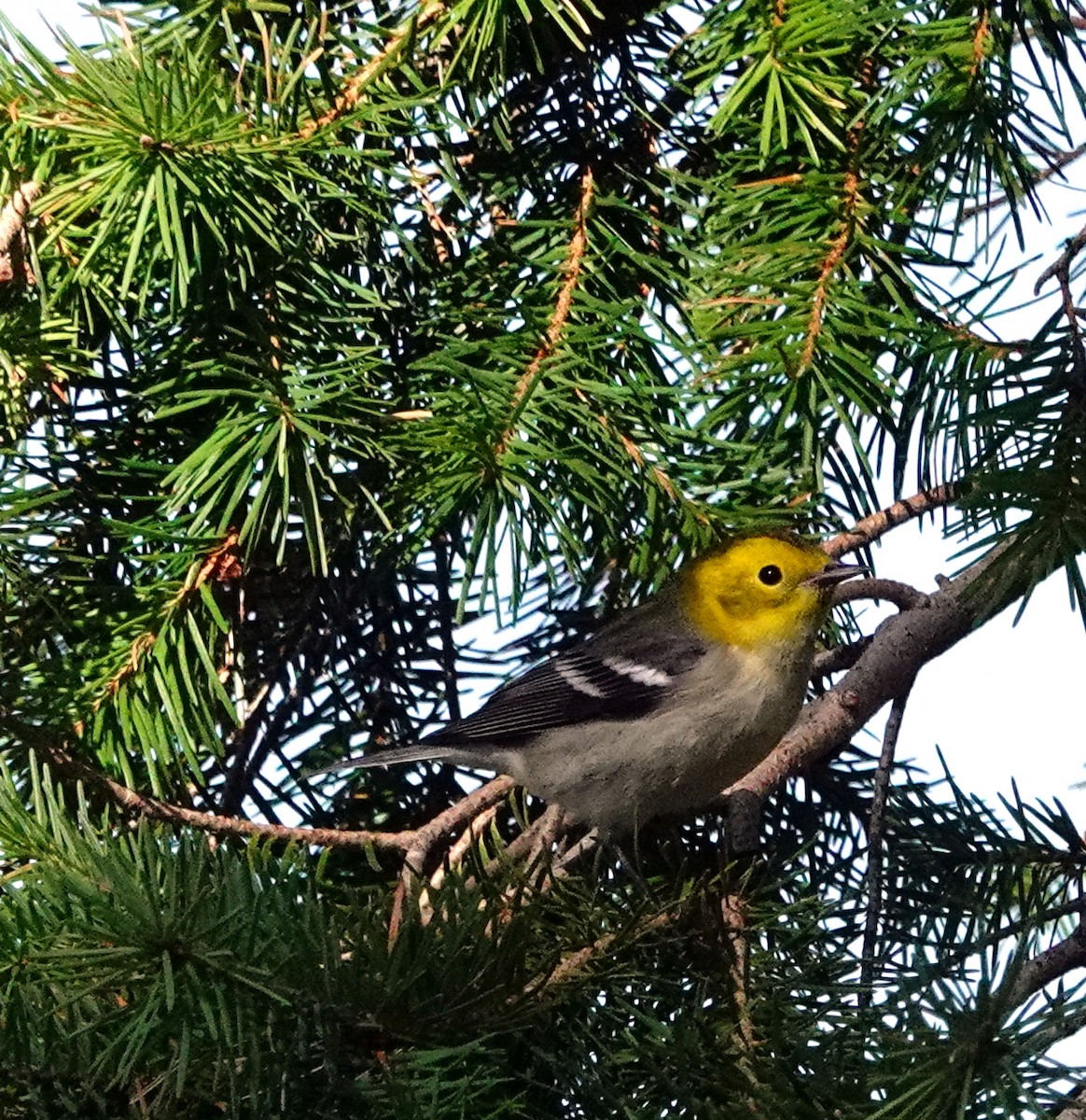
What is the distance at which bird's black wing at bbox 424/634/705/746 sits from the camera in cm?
280

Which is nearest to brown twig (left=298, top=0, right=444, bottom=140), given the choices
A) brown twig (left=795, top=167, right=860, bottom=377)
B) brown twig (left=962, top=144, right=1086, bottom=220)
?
brown twig (left=795, top=167, right=860, bottom=377)

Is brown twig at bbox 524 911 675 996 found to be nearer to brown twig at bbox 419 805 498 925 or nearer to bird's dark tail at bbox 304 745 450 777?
brown twig at bbox 419 805 498 925

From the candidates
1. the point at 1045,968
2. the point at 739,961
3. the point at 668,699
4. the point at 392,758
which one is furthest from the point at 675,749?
the point at 1045,968

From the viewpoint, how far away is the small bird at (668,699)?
266cm

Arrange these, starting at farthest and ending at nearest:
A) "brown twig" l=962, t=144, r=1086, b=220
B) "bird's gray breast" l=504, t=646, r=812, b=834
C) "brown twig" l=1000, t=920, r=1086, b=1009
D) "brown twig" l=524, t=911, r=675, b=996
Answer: "bird's gray breast" l=504, t=646, r=812, b=834, "brown twig" l=962, t=144, r=1086, b=220, "brown twig" l=524, t=911, r=675, b=996, "brown twig" l=1000, t=920, r=1086, b=1009

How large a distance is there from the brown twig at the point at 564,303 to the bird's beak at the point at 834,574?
0.80m

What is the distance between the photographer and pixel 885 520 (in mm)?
2568

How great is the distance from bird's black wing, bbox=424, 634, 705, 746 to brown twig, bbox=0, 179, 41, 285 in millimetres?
1083

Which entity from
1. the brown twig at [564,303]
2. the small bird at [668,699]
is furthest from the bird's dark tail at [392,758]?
the brown twig at [564,303]

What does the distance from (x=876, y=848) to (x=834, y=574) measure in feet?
2.67

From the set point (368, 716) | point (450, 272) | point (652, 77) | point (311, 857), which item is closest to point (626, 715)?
point (368, 716)

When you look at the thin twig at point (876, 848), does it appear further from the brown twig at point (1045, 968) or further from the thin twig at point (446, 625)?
the thin twig at point (446, 625)

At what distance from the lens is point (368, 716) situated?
267 cm

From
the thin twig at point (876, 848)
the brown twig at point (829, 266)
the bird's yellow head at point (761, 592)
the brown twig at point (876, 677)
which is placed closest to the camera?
the thin twig at point (876, 848)
